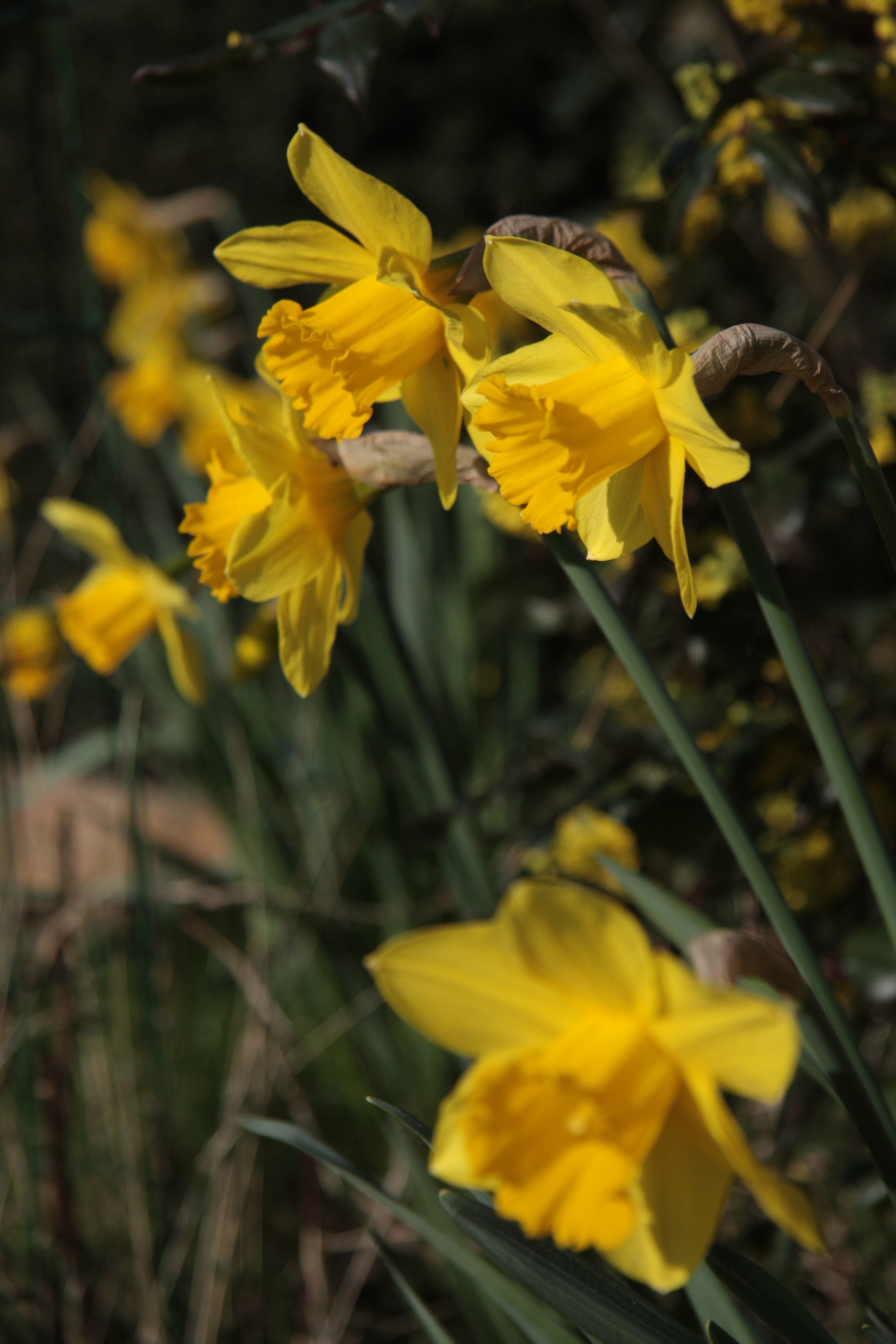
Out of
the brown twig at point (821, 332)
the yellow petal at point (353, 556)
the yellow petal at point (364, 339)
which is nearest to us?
the yellow petal at point (364, 339)

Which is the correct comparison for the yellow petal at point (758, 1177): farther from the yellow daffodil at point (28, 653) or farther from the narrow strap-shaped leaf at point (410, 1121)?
the yellow daffodil at point (28, 653)

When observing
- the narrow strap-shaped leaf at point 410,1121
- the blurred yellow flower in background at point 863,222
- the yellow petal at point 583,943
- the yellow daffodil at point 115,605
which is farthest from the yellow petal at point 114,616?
the blurred yellow flower in background at point 863,222

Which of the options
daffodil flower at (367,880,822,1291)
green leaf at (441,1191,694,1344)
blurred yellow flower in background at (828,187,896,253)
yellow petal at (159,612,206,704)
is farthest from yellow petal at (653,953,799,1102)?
blurred yellow flower in background at (828,187,896,253)

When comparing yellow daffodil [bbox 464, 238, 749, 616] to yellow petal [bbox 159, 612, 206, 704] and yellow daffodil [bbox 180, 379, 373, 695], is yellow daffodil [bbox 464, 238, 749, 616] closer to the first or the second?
yellow daffodil [bbox 180, 379, 373, 695]

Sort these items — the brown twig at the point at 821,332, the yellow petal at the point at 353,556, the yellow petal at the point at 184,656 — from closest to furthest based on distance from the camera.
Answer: the yellow petal at the point at 353,556
the brown twig at the point at 821,332
the yellow petal at the point at 184,656

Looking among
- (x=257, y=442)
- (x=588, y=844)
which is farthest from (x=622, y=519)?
(x=588, y=844)

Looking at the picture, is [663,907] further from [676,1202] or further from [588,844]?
[588,844]

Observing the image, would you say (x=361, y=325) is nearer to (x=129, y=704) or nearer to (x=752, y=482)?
(x=752, y=482)
